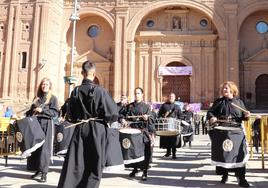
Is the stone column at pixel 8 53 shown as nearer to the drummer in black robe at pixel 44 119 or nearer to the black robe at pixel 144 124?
the drummer in black robe at pixel 44 119

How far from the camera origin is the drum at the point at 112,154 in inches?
214

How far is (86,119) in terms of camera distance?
17.2ft

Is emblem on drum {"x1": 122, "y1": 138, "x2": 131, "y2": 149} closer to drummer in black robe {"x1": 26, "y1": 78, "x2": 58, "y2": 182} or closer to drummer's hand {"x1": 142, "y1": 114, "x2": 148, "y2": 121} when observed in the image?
drummer's hand {"x1": 142, "y1": 114, "x2": 148, "y2": 121}

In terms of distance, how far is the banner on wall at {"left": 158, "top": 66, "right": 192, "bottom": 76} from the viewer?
3186 cm

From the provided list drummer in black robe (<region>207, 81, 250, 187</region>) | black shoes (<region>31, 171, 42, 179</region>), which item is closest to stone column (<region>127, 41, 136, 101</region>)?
black shoes (<region>31, 171, 42, 179</region>)

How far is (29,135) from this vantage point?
7320 mm

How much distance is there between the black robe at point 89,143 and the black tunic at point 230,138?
2.36 m

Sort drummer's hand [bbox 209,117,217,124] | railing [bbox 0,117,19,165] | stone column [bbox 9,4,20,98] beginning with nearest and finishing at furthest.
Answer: drummer's hand [bbox 209,117,217,124], railing [bbox 0,117,19,165], stone column [bbox 9,4,20,98]

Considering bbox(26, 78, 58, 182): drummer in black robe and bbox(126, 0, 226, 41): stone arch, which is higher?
bbox(126, 0, 226, 41): stone arch

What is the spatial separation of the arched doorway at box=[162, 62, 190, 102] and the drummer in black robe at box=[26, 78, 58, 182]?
24881 millimetres

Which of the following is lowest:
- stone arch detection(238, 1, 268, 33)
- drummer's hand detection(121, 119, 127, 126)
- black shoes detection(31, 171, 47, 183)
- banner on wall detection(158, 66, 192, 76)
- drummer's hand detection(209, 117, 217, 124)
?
black shoes detection(31, 171, 47, 183)

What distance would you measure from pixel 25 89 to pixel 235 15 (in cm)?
1884

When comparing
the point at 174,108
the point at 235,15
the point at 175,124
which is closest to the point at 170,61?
the point at 235,15

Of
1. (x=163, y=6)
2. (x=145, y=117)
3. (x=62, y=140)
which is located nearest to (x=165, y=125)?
(x=145, y=117)
